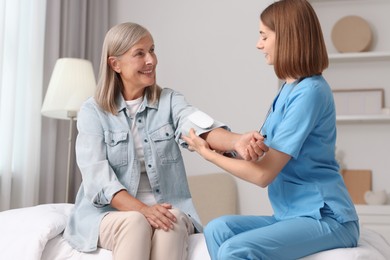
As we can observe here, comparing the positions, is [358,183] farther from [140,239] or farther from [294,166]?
[140,239]

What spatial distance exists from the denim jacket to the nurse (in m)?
0.26

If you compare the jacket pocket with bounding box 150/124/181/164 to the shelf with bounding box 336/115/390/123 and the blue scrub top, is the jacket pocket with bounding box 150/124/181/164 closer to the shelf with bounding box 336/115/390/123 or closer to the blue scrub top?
the blue scrub top

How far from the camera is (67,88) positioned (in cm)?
345

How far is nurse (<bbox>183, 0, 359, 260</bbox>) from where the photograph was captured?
174 cm

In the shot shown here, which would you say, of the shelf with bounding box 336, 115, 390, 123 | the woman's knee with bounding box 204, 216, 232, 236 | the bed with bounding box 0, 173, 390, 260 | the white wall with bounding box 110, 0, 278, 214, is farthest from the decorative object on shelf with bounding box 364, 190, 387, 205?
the woman's knee with bounding box 204, 216, 232, 236

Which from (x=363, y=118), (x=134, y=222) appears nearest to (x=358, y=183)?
(x=363, y=118)

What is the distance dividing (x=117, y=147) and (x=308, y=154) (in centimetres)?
69

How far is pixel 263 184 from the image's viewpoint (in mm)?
1778

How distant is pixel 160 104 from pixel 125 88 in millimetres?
157

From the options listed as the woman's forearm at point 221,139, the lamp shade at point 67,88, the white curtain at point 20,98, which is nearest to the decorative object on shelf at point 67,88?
the lamp shade at point 67,88

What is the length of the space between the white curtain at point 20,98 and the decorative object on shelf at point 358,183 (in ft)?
6.41

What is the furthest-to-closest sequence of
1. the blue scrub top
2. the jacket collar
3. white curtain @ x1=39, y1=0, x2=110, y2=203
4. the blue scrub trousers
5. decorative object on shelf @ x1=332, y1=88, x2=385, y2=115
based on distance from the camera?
decorative object on shelf @ x1=332, y1=88, x2=385, y2=115 < white curtain @ x1=39, y1=0, x2=110, y2=203 < the jacket collar < the blue scrub top < the blue scrub trousers

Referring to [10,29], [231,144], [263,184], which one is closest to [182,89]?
[10,29]

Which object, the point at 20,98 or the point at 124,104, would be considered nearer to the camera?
the point at 124,104
